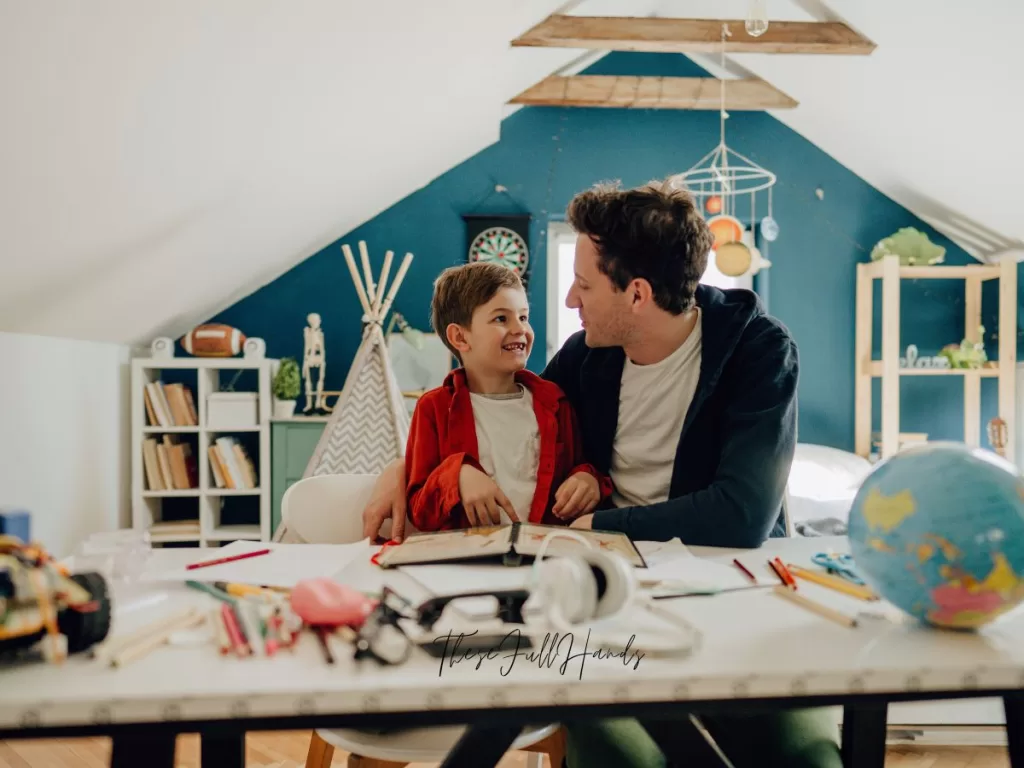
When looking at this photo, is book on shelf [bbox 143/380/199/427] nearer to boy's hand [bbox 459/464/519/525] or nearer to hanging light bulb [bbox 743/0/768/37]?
boy's hand [bbox 459/464/519/525]

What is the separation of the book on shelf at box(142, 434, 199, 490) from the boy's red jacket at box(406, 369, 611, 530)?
247 cm

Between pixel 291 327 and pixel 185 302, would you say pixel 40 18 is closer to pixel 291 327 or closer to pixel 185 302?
pixel 185 302

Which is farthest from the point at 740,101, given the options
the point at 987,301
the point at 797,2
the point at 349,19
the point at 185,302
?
the point at 185,302

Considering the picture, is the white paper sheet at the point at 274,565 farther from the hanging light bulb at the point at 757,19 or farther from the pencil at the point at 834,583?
the hanging light bulb at the point at 757,19

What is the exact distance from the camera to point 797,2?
326 centimetres

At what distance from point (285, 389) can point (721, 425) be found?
2745mm

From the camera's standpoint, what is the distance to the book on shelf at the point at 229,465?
370 cm

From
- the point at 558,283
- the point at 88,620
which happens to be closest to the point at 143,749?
the point at 88,620

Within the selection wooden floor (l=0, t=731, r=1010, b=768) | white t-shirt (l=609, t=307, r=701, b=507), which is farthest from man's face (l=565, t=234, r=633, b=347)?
wooden floor (l=0, t=731, r=1010, b=768)

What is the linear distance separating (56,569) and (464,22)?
241 centimetres

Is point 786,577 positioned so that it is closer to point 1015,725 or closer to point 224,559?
point 1015,725

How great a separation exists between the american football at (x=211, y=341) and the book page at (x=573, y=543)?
2953 mm

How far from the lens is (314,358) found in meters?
3.99

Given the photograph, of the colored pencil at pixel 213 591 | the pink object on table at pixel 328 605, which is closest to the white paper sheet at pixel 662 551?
the pink object on table at pixel 328 605
